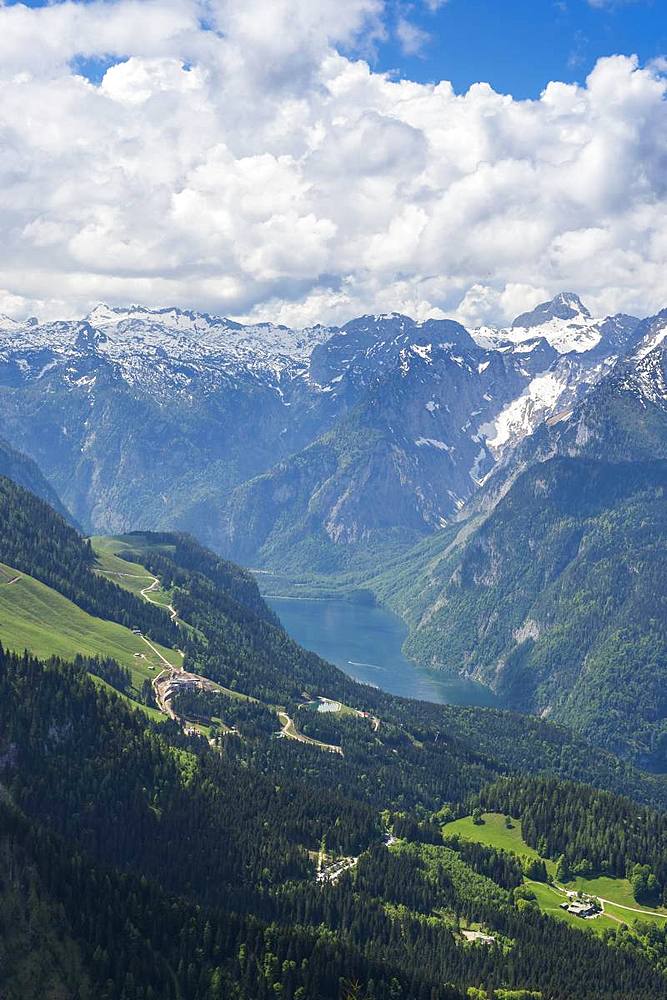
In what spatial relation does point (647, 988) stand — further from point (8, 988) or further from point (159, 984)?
point (8, 988)

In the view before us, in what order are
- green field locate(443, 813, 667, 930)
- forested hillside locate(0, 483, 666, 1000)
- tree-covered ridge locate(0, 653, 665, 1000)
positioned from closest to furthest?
forested hillside locate(0, 483, 666, 1000)
tree-covered ridge locate(0, 653, 665, 1000)
green field locate(443, 813, 667, 930)

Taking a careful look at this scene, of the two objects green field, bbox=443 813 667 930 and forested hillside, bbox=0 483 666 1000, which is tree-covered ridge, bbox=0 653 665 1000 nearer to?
forested hillside, bbox=0 483 666 1000

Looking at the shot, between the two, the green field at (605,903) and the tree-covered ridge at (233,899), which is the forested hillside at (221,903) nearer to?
the tree-covered ridge at (233,899)

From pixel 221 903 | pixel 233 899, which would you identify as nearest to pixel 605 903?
pixel 233 899

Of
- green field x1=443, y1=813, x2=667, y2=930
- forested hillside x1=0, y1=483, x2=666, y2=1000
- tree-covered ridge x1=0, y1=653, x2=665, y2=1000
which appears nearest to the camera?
forested hillside x1=0, y1=483, x2=666, y2=1000

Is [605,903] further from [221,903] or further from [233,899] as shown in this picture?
[221,903]

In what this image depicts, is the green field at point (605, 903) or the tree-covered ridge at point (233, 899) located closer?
the tree-covered ridge at point (233, 899)

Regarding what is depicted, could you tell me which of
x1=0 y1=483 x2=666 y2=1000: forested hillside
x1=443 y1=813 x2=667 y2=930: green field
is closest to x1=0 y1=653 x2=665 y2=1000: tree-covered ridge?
x1=0 y1=483 x2=666 y2=1000: forested hillside

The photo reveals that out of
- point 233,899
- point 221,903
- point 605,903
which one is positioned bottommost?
point 221,903

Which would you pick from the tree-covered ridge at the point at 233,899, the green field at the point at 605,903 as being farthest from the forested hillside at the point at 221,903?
the green field at the point at 605,903

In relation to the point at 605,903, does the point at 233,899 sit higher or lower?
lower

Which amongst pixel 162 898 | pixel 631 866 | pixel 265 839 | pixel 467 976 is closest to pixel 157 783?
pixel 265 839
